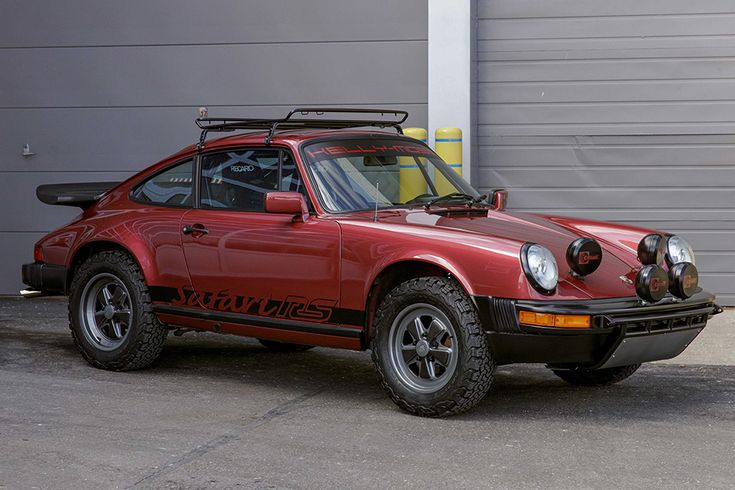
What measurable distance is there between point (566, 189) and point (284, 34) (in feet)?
9.46

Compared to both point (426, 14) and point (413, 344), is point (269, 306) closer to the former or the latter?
point (413, 344)

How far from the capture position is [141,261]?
293 inches

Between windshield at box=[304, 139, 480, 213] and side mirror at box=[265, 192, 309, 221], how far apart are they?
0.19 metres

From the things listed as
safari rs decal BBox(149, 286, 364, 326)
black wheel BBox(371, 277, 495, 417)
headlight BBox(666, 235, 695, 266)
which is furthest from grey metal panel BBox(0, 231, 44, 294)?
headlight BBox(666, 235, 695, 266)

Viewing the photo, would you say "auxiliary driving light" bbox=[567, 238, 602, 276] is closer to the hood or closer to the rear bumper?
the hood

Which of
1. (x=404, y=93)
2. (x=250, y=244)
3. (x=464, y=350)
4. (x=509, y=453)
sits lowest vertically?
(x=509, y=453)

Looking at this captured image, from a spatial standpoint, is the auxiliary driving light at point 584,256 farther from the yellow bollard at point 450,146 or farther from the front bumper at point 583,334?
the yellow bollard at point 450,146

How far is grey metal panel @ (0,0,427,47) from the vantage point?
36.0 ft

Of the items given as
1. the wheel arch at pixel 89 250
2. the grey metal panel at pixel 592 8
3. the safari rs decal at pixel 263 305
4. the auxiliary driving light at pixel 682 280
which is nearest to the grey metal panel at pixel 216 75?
the grey metal panel at pixel 592 8

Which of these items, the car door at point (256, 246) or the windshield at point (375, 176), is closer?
the car door at point (256, 246)

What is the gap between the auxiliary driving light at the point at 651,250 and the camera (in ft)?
21.0

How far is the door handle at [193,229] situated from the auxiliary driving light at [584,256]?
2.20 metres

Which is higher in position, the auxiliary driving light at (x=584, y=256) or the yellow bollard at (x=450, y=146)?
the yellow bollard at (x=450, y=146)

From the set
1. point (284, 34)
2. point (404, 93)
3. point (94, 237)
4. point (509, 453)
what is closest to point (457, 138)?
point (404, 93)
